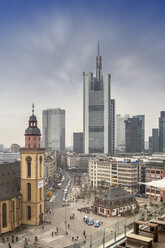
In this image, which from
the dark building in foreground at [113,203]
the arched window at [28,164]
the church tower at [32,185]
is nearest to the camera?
the church tower at [32,185]

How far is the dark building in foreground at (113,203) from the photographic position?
8862 cm

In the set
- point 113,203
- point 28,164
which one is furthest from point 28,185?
point 113,203

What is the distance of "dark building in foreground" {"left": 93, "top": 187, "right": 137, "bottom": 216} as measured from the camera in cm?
8862

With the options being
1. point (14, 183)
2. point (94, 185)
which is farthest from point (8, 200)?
point (94, 185)

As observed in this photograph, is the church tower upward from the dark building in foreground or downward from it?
upward

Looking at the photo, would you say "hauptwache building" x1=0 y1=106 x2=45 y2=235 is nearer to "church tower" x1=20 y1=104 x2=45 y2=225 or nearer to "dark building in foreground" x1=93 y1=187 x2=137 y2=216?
"church tower" x1=20 y1=104 x2=45 y2=225

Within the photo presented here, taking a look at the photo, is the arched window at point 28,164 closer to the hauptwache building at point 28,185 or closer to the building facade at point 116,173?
the hauptwache building at point 28,185

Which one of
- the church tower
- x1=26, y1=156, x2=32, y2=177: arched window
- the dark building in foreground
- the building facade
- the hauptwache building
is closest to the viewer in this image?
the hauptwache building

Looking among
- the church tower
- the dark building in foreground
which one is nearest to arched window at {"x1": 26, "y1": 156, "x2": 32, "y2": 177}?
the church tower

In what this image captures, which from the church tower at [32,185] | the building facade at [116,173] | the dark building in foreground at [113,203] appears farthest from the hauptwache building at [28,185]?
the building facade at [116,173]

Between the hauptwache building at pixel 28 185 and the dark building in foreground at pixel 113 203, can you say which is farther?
the dark building in foreground at pixel 113 203

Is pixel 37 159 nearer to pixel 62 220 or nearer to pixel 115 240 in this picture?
pixel 62 220

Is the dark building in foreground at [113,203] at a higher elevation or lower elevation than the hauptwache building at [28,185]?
lower

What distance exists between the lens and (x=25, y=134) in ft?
252
